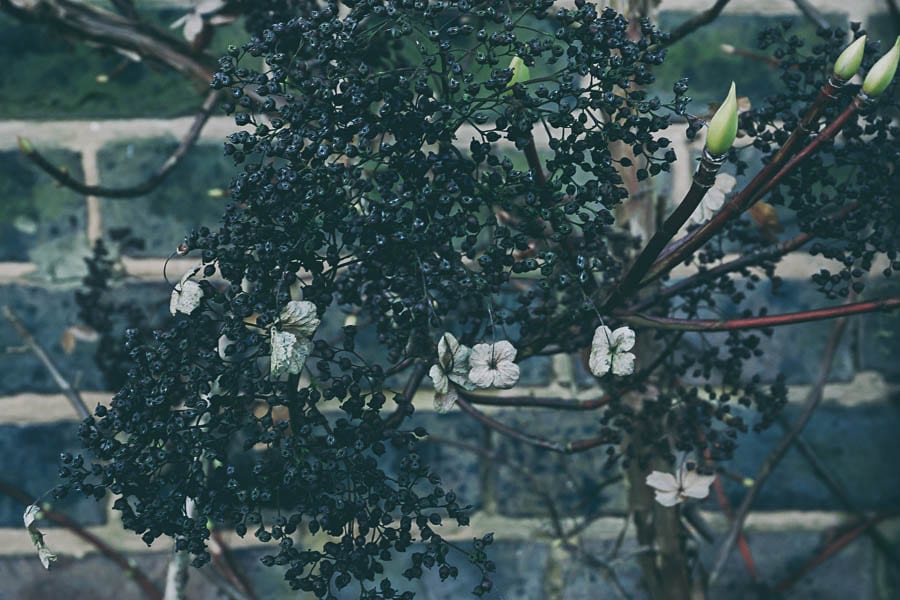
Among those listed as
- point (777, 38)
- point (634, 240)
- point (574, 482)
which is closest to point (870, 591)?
point (574, 482)

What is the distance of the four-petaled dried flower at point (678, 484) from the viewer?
2.58ft

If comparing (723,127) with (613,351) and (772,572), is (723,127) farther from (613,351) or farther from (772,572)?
(772,572)

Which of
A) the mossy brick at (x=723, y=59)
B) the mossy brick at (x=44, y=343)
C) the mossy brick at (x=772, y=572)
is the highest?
the mossy brick at (x=723, y=59)

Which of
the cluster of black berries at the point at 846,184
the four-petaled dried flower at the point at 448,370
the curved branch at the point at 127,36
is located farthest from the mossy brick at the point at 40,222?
the cluster of black berries at the point at 846,184

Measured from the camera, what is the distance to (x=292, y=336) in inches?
22.2

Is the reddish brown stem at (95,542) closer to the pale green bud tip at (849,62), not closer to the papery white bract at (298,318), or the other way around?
the papery white bract at (298,318)

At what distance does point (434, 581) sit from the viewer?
1178mm

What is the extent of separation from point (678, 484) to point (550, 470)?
405mm

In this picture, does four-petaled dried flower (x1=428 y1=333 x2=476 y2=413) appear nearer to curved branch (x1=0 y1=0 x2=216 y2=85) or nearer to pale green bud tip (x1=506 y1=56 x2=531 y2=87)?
pale green bud tip (x1=506 y1=56 x2=531 y2=87)

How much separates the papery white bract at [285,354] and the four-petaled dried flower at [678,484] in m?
0.36

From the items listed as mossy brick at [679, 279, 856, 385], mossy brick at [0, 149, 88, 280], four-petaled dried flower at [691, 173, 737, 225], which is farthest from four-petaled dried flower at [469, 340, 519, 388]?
mossy brick at [0, 149, 88, 280]

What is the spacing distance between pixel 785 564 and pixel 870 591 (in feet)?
0.40

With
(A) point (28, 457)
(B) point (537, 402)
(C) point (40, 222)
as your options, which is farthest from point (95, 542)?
(B) point (537, 402)

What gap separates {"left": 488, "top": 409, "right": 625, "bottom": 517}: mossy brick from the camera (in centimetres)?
118
